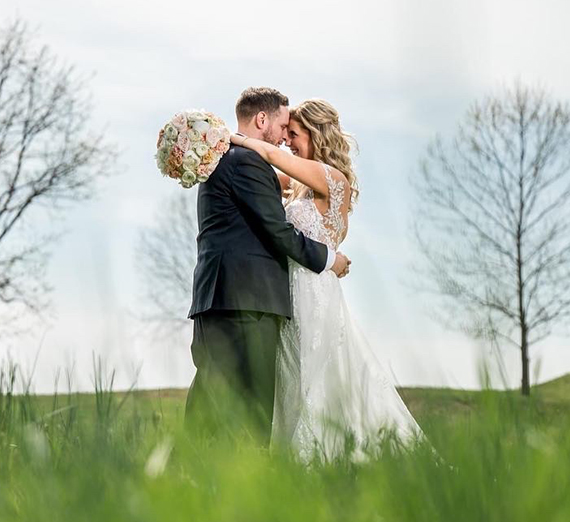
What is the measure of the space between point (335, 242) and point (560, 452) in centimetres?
398

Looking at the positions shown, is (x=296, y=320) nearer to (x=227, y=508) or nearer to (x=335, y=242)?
(x=335, y=242)

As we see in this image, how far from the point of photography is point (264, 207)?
18.4ft

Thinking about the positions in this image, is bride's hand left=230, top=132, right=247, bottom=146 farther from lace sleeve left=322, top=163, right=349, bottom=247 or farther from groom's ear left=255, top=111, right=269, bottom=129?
lace sleeve left=322, top=163, right=349, bottom=247

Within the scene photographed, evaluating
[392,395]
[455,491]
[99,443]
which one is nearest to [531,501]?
[455,491]

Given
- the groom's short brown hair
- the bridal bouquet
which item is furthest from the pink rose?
the groom's short brown hair

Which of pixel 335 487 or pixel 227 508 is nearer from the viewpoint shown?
pixel 227 508

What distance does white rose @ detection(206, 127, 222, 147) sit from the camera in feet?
18.8

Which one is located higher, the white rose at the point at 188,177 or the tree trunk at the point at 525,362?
the white rose at the point at 188,177

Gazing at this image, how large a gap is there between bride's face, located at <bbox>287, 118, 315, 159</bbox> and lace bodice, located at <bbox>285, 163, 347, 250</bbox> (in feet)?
0.65

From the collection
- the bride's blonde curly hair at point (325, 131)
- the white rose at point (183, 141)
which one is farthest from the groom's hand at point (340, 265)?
the white rose at point (183, 141)

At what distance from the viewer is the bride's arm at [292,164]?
5.77 metres

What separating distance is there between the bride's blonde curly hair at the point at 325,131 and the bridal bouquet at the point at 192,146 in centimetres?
59

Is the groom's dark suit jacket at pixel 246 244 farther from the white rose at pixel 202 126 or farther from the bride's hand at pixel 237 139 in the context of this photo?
the white rose at pixel 202 126

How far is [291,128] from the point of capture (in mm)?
6172
